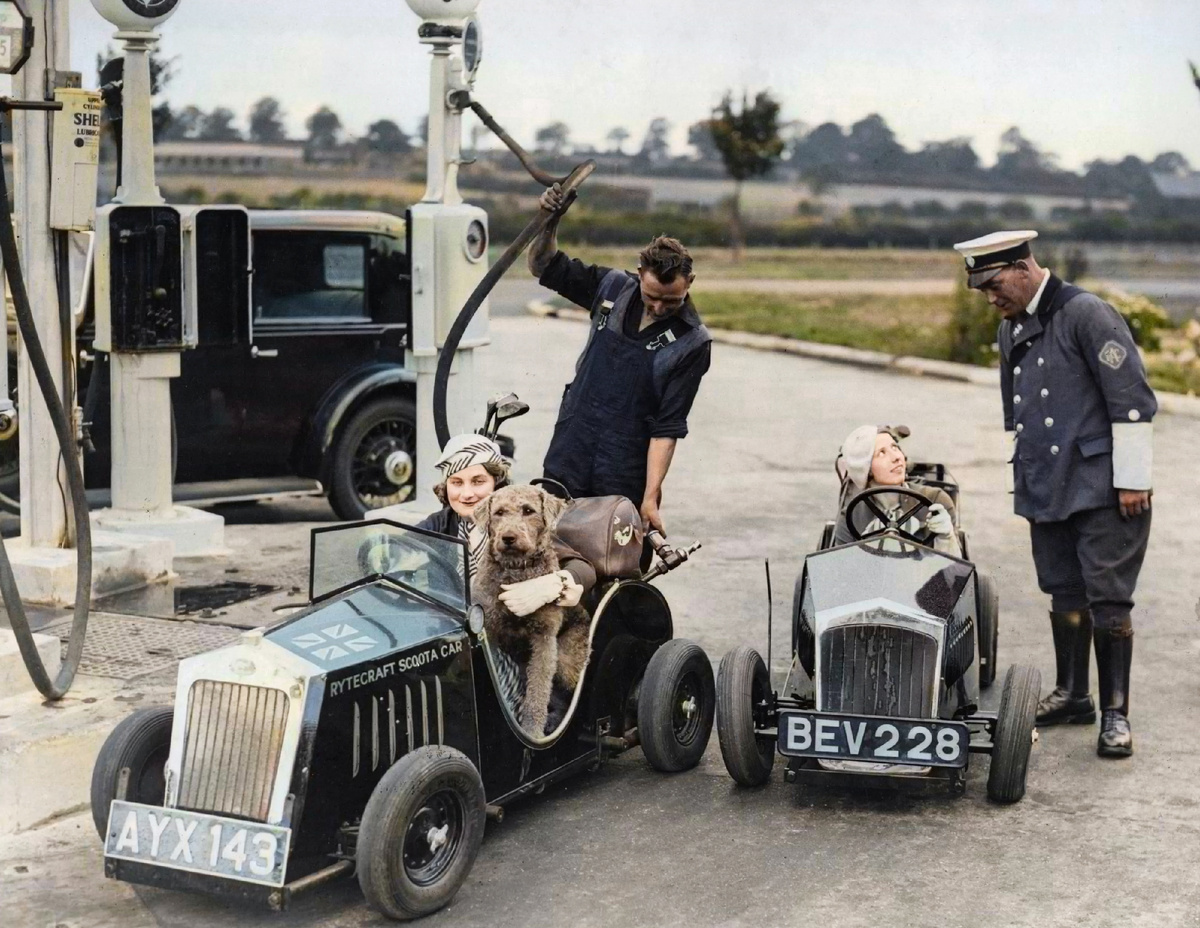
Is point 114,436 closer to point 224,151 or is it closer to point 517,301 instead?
point 517,301

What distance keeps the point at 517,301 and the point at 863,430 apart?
21696 mm

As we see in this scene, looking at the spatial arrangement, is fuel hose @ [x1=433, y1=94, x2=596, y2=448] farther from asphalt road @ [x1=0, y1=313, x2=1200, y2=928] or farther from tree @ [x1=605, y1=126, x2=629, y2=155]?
tree @ [x1=605, y1=126, x2=629, y2=155]

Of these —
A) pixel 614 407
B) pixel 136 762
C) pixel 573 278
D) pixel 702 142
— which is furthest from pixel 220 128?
pixel 136 762

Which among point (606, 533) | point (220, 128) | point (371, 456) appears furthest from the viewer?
point (220, 128)

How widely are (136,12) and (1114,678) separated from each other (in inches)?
225

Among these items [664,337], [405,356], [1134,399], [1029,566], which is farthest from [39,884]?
[1029,566]

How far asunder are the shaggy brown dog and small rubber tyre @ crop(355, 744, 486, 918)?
0.63 metres

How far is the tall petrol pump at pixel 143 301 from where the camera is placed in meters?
9.28

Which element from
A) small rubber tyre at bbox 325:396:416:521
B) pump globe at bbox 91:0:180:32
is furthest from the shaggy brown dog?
small rubber tyre at bbox 325:396:416:521

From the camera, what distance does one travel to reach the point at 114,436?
31.6 ft

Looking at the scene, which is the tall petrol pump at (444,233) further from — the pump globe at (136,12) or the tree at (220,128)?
the tree at (220,128)

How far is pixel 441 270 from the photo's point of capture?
386 inches

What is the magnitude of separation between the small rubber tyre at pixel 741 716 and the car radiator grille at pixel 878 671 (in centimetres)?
25

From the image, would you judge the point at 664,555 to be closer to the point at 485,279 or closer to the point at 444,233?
the point at 485,279
